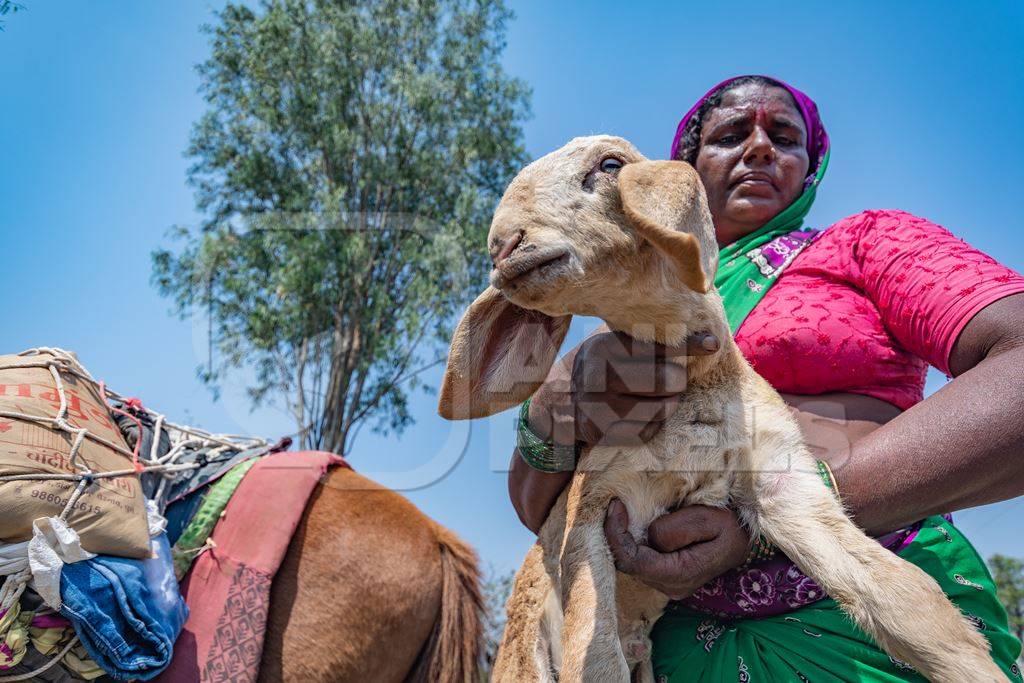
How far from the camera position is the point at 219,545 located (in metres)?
3.23

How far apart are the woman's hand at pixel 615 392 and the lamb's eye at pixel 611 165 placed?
42cm

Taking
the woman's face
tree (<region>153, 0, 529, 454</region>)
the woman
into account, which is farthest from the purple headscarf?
tree (<region>153, 0, 529, 454</region>)

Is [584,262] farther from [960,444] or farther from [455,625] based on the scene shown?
[455,625]

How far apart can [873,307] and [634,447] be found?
0.72 meters

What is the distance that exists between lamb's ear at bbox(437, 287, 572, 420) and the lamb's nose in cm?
23

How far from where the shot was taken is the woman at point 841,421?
158 centimetres

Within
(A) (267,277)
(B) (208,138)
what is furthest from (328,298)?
(B) (208,138)

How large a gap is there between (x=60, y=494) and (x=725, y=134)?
8.45 ft

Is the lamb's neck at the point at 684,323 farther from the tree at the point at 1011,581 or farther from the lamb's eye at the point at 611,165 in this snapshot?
the tree at the point at 1011,581

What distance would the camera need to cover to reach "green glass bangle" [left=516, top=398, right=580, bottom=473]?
6.57ft

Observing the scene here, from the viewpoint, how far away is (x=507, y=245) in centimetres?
172

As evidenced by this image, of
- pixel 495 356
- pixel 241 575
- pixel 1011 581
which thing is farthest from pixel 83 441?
pixel 1011 581

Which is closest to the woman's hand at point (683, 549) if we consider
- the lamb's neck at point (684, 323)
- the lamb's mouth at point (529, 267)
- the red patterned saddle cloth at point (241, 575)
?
the lamb's neck at point (684, 323)

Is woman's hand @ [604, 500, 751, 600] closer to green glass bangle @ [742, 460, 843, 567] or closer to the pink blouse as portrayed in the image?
green glass bangle @ [742, 460, 843, 567]
